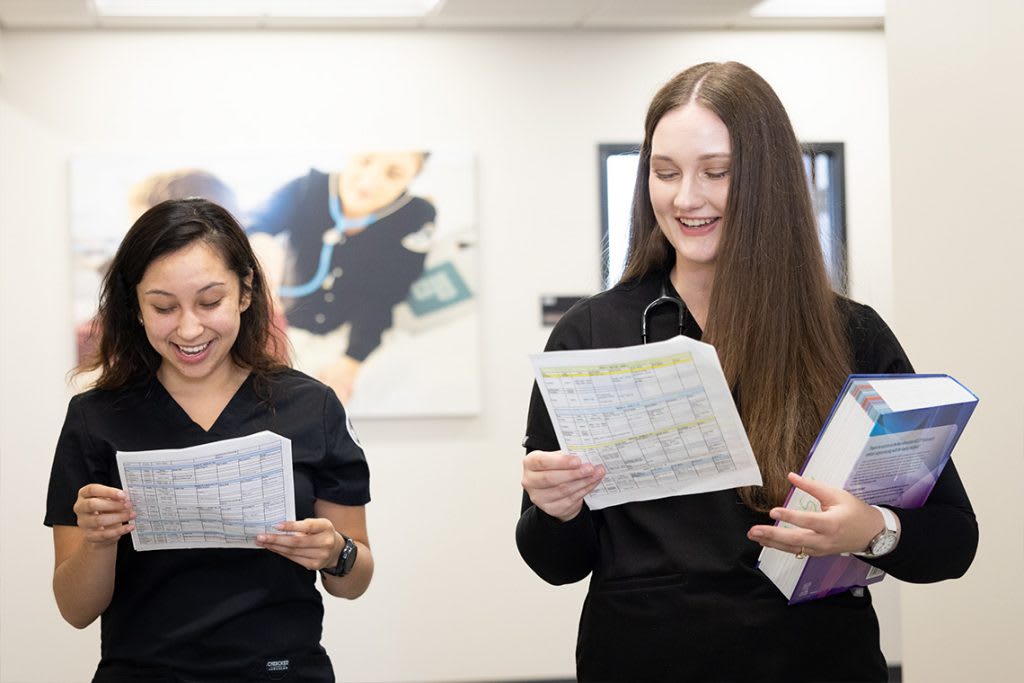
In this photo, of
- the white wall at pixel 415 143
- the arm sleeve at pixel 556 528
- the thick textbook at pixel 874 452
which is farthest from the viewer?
the white wall at pixel 415 143

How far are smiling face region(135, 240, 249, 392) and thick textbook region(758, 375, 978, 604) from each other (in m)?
1.07

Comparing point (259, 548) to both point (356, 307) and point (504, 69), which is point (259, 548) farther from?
point (504, 69)

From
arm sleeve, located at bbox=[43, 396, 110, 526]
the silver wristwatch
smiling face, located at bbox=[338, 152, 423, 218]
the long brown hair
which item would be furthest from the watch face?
smiling face, located at bbox=[338, 152, 423, 218]

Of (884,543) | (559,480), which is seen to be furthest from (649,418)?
(884,543)

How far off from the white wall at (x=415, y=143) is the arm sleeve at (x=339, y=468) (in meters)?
Answer: 2.76

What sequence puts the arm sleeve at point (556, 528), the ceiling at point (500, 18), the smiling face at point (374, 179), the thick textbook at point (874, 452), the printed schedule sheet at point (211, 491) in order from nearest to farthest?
the thick textbook at point (874, 452) → the arm sleeve at point (556, 528) → the printed schedule sheet at point (211, 491) → the ceiling at point (500, 18) → the smiling face at point (374, 179)

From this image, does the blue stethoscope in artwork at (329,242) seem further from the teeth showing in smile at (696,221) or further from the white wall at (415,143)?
the teeth showing in smile at (696,221)

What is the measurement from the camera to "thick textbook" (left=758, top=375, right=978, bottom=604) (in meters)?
1.50

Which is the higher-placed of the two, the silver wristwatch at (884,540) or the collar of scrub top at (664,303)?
the collar of scrub top at (664,303)

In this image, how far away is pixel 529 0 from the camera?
4.64 meters

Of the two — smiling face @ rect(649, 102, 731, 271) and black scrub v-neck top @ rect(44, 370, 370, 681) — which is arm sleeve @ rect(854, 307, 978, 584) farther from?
black scrub v-neck top @ rect(44, 370, 370, 681)

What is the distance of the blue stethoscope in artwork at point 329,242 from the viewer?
4.84m

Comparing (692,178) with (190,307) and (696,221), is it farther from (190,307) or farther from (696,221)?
(190,307)

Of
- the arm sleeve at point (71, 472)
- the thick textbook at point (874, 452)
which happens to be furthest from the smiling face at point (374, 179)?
the thick textbook at point (874, 452)
